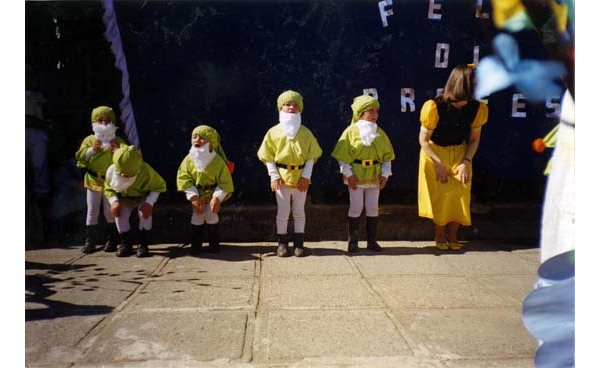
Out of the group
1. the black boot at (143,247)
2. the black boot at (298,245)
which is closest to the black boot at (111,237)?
the black boot at (143,247)

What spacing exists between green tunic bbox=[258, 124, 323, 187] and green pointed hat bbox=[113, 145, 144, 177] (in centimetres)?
79

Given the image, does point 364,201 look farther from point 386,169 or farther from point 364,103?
point 364,103

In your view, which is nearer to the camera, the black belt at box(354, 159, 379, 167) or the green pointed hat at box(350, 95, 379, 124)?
the green pointed hat at box(350, 95, 379, 124)

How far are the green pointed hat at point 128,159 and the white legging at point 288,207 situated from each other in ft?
3.03

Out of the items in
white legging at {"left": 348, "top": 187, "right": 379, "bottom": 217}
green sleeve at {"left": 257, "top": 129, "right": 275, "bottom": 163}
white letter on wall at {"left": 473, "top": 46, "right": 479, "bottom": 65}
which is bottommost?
white legging at {"left": 348, "top": 187, "right": 379, "bottom": 217}

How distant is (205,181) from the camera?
10.3ft

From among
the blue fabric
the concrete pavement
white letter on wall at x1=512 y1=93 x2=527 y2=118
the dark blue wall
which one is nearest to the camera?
the concrete pavement

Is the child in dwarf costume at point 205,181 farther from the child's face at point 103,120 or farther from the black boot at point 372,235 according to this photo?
the black boot at point 372,235

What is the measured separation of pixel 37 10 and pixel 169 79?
77 centimetres

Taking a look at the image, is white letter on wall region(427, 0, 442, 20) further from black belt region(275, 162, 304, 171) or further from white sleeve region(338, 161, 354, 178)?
black belt region(275, 162, 304, 171)

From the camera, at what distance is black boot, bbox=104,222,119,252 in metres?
2.83

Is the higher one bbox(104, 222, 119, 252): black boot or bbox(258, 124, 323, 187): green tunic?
bbox(258, 124, 323, 187): green tunic

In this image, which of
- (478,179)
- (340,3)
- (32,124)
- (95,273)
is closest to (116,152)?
(32,124)

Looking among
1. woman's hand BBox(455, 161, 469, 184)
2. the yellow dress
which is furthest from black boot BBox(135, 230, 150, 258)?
woman's hand BBox(455, 161, 469, 184)
